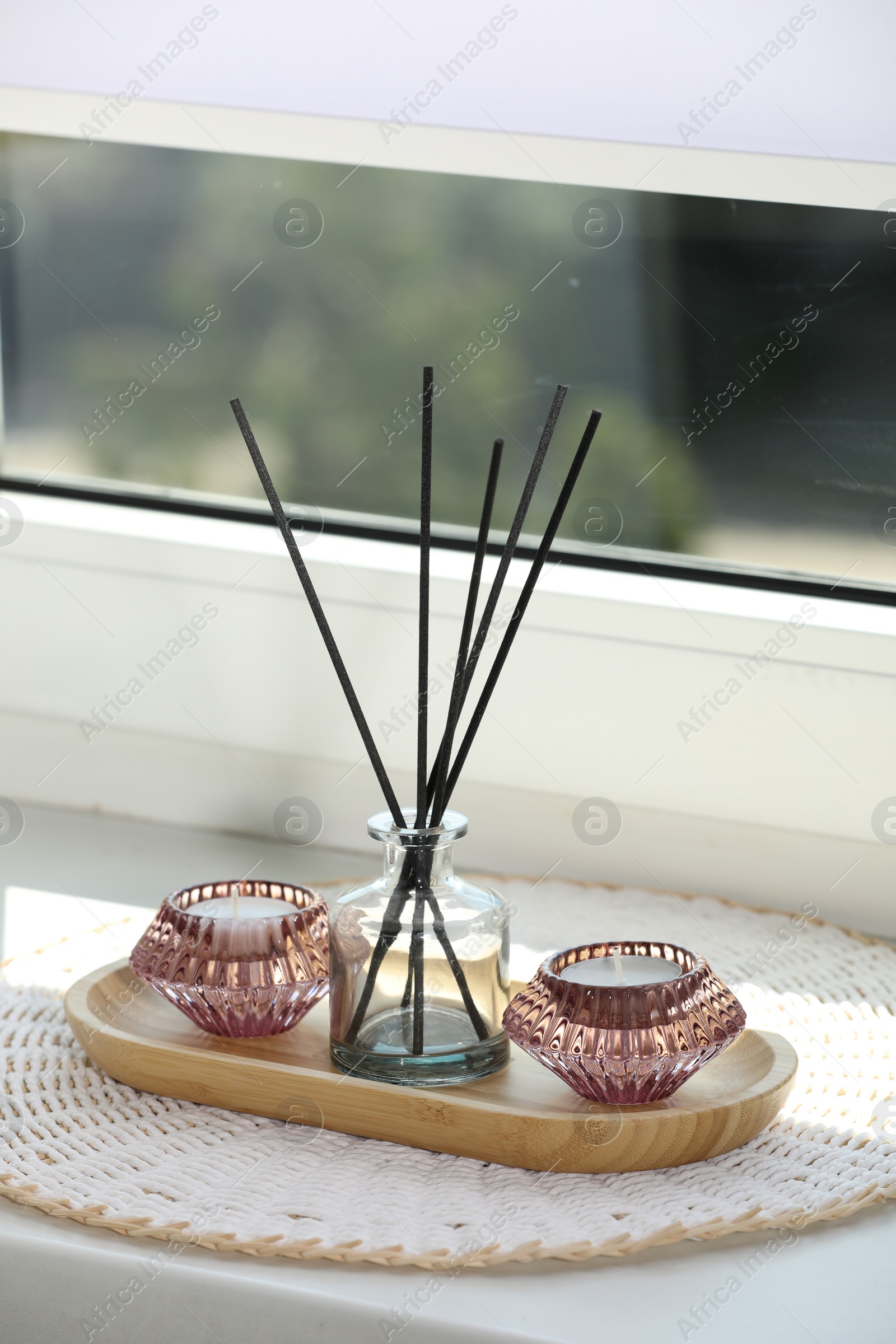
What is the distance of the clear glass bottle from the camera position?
68cm

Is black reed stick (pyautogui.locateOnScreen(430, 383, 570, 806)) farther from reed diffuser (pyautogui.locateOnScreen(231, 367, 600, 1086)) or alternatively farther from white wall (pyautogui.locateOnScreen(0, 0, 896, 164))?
white wall (pyautogui.locateOnScreen(0, 0, 896, 164))

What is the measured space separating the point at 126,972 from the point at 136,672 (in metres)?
0.48

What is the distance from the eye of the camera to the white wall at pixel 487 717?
1028 millimetres

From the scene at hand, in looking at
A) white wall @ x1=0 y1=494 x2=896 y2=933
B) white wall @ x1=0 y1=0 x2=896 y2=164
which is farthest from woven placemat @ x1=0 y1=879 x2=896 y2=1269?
white wall @ x1=0 y1=0 x2=896 y2=164

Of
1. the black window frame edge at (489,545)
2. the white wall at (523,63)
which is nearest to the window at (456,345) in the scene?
the black window frame edge at (489,545)

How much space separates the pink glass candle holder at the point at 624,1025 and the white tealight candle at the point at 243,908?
0.16 metres

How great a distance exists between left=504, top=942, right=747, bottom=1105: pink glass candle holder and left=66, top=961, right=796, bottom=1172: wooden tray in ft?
0.06

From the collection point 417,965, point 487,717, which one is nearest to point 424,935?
point 417,965

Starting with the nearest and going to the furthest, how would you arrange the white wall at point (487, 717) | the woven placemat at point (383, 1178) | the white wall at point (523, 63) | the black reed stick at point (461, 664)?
the woven placemat at point (383, 1178) → the black reed stick at point (461, 664) → the white wall at point (523, 63) → the white wall at point (487, 717)

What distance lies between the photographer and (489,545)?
1.15m

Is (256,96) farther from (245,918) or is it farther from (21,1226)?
(21,1226)

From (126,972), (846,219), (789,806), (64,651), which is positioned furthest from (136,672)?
(846,219)

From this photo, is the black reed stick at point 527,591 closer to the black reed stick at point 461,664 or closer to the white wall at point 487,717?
the black reed stick at point 461,664

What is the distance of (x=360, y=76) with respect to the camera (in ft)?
3.29
